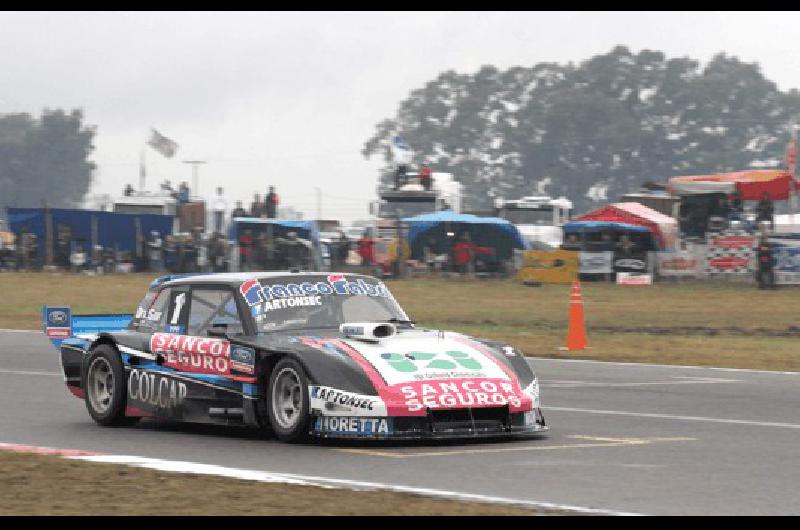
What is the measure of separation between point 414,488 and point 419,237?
32.4 meters

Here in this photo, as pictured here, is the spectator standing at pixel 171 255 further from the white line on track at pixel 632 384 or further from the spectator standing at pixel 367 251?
the white line on track at pixel 632 384

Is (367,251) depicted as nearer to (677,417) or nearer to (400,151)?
(400,151)

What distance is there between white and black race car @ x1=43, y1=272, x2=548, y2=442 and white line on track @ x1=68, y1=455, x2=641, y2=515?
123 centimetres

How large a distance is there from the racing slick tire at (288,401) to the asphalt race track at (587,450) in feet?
0.45

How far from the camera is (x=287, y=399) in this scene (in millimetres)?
11312

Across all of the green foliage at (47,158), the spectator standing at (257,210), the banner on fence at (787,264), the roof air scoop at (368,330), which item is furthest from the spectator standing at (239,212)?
the green foliage at (47,158)

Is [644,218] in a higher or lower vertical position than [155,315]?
higher

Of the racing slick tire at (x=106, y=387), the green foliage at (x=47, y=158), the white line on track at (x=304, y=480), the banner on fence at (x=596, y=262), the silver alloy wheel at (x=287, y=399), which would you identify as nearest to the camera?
the white line on track at (x=304, y=480)

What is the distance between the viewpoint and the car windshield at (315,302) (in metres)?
12.0

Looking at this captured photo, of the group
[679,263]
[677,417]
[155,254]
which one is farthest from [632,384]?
[155,254]

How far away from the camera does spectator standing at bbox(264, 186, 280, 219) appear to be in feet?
152

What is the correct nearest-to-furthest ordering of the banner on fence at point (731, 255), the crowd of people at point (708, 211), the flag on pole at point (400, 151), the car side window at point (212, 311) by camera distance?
the car side window at point (212, 311)
the banner on fence at point (731, 255)
the crowd of people at point (708, 211)
the flag on pole at point (400, 151)

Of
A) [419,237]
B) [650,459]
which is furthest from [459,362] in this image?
[419,237]

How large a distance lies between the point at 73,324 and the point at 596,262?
1008 inches
